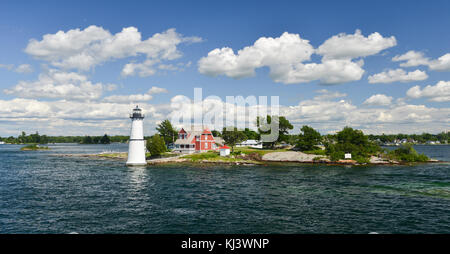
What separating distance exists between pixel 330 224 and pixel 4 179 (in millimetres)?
56771

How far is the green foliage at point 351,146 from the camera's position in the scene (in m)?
83.0

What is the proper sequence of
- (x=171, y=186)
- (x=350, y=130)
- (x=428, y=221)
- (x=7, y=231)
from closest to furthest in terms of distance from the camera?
(x=7, y=231), (x=428, y=221), (x=171, y=186), (x=350, y=130)

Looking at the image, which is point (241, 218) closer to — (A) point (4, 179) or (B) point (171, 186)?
(B) point (171, 186)

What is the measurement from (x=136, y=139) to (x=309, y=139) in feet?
188

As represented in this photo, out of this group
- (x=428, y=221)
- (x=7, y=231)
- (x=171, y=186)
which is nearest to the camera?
(x=7, y=231)

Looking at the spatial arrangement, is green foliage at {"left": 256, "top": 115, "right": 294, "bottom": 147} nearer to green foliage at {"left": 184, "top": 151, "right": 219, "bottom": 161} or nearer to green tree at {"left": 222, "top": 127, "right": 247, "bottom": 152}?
green tree at {"left": 222, "top": 127, "right": 247, "bottom": 152}

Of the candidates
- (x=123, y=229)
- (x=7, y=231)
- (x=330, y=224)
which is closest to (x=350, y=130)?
(x=330, y=224)

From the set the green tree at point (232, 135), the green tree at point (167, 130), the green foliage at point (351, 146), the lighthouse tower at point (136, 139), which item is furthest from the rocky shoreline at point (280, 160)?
the green tree at point (167, 130)

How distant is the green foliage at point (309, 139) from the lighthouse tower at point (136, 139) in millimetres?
53416

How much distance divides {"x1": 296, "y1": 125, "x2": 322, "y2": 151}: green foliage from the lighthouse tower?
175 ft

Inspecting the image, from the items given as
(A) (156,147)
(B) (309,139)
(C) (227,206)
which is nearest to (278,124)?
(B) (309,139)

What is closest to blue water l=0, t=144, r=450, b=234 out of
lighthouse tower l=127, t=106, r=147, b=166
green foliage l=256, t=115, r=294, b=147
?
lighthouse tower l=127, t=106, r=147, b=166
